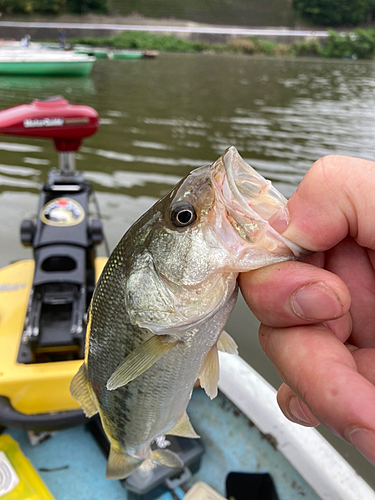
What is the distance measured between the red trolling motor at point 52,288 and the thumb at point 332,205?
1805 millimetres

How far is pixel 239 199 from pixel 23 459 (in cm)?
250

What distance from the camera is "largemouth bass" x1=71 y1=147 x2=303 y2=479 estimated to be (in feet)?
3.65

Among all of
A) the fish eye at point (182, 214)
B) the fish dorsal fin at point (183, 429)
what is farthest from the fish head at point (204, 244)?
the fish dorsal fin at point (183, 429)

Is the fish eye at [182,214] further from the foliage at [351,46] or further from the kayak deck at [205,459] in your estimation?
the foliage at [351,46]

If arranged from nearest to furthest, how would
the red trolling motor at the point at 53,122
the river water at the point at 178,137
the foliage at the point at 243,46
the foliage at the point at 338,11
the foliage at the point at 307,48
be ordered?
the red trolling motor at the point at 53,122 → the river water at the point at 178,137 → the foliage at the point at 307,48 → the foliage at the point at 243,46 → the foliage at the point at 338,11

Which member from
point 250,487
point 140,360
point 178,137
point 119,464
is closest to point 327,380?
point 140,360

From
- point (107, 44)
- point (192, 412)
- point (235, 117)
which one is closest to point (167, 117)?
point (235, 117)

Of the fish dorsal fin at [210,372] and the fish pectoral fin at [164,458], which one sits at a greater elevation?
the fish dorsal fin at [210,372]

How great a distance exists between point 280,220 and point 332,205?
0.15 meters

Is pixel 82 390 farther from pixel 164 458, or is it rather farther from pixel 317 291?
pixel 317 291

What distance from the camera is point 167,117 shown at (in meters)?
14.0

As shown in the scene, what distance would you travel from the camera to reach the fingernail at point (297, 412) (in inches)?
53.2

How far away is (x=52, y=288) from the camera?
263cm

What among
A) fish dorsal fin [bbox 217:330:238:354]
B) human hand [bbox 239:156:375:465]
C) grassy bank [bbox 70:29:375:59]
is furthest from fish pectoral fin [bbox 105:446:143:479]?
grassy bank [bbox 70:29:375:59]
